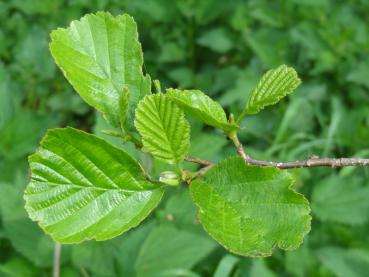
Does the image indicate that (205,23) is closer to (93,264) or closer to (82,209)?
(93,264)

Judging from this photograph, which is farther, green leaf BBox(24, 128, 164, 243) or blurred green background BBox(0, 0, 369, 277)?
blurred green background BBox(0, 0, 369, 277)

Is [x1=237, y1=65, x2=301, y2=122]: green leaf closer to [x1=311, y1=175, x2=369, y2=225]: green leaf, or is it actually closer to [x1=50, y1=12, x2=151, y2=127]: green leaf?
[x1=50, y1=12, x2=151, y2=127]: green leaf

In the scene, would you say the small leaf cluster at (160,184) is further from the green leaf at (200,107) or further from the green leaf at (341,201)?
the green leaf at (341,201)

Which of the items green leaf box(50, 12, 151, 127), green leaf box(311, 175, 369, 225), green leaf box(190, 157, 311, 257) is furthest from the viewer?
green leaf box(311, 175, 369, 225)

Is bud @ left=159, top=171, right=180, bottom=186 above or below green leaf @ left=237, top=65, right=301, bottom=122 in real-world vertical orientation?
below

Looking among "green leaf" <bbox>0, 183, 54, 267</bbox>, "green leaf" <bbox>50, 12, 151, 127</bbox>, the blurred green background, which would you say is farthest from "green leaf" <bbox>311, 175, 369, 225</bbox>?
"green leaf" <bbox>50, 12, 151, 127</bbox>

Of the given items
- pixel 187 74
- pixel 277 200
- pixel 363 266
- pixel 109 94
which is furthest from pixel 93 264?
pixel 187 74


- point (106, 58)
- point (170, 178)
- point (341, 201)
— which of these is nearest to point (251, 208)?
point (170, 178)
